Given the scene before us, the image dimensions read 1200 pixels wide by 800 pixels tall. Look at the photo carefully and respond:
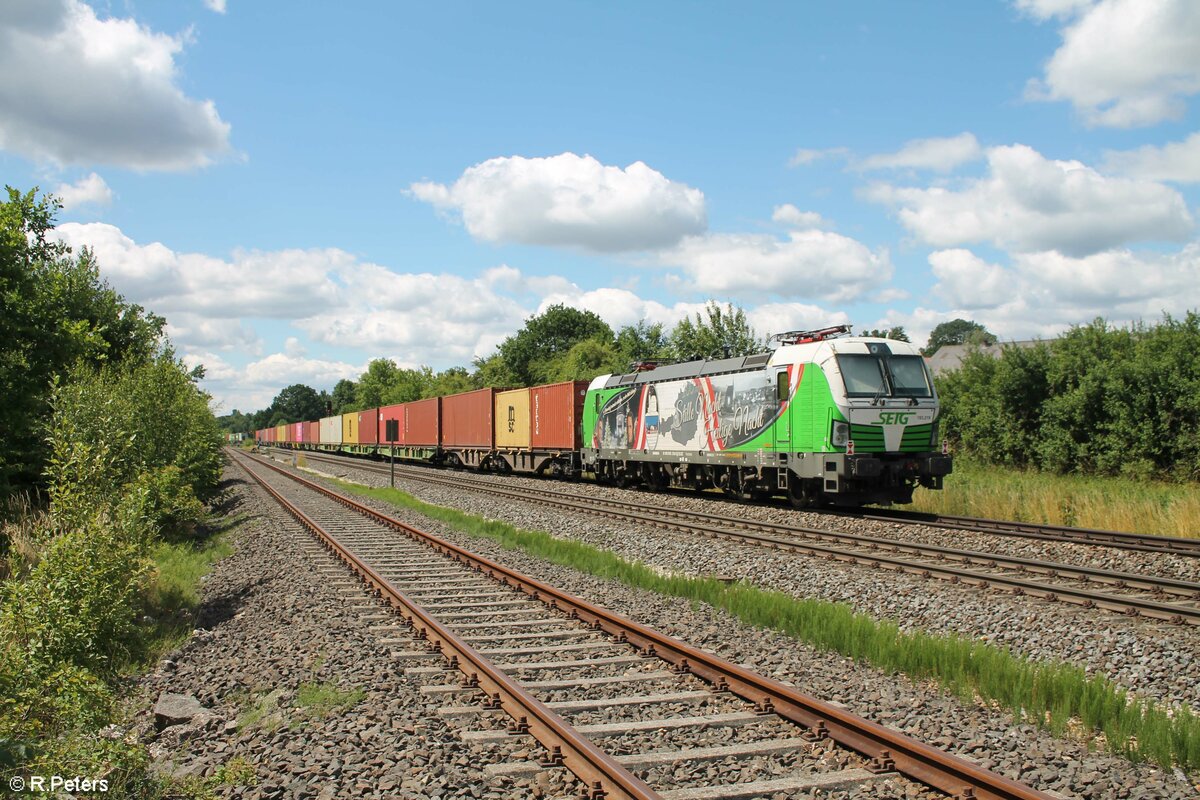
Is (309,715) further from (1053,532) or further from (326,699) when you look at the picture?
(1053,532)

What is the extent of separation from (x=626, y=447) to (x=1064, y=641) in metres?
17.2

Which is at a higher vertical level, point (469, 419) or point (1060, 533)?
point (469, 419)

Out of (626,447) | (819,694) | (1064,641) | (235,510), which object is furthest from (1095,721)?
(235,510)

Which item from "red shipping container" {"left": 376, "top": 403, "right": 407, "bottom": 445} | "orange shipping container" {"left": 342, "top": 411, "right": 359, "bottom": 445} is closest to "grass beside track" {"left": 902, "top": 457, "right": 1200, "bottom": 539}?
"red shipping container" {"left": 376, "top": 403, "right": 407, "bottom": 445}

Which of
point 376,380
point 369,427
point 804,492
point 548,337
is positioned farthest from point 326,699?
point 376,380

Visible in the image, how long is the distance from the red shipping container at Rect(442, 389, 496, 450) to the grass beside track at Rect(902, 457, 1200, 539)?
18.6 meters

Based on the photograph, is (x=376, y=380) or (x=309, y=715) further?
(x=376, y=380)

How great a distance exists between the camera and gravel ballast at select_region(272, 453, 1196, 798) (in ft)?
15.2

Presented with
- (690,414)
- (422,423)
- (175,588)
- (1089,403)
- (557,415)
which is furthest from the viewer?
(422,423)

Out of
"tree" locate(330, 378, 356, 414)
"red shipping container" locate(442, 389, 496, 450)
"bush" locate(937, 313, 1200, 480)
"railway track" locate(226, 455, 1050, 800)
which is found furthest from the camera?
"tree" locate(330, 378, 356, 414)

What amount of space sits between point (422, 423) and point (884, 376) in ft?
113

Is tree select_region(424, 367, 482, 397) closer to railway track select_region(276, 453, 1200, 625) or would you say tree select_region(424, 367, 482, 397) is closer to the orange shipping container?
the orange shipping container

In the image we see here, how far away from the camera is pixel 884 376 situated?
1648 cm

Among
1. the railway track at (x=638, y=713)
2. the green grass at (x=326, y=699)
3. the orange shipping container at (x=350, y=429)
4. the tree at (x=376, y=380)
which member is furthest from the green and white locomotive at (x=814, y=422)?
the tree at (x=376, y=380)
